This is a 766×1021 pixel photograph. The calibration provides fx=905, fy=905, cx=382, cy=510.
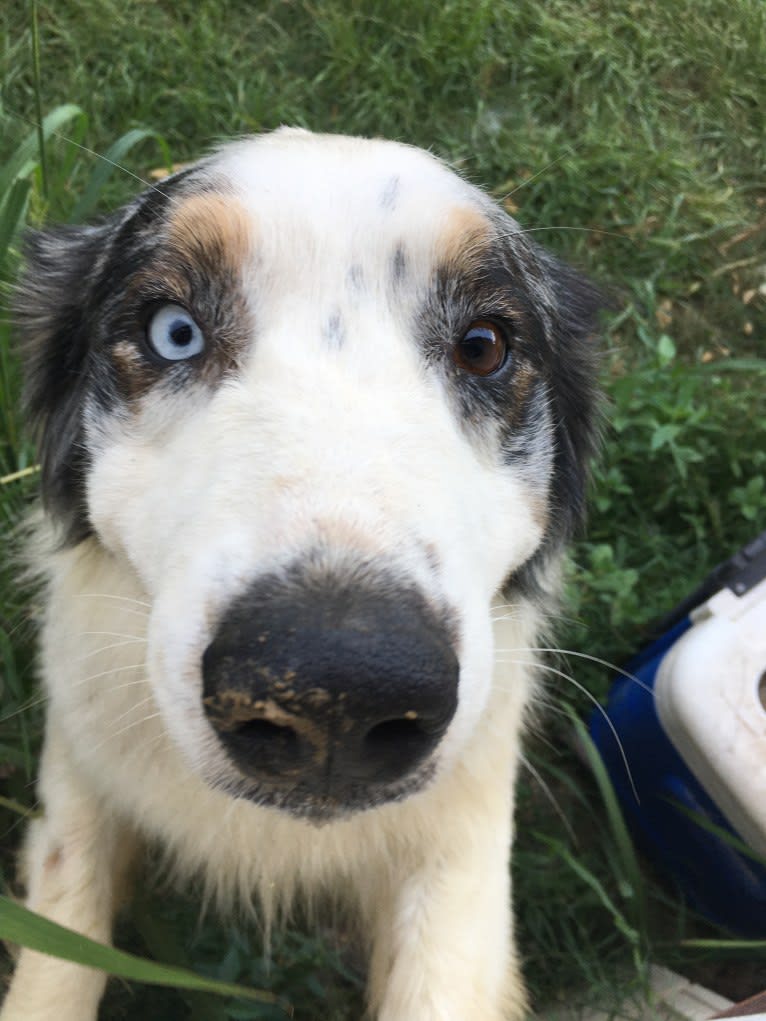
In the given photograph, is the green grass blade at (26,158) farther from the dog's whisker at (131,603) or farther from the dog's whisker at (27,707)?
the dog's whisker at (27,707)

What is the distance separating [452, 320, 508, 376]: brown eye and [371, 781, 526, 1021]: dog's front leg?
1077mm

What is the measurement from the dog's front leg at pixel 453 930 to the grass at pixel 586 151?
88 cm

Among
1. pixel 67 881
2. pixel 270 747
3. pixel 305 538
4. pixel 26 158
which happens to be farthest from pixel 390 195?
pixel 67 881

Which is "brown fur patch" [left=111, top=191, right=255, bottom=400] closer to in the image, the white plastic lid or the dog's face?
the dog's face

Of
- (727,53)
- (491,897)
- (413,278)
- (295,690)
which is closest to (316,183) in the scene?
(413,278)

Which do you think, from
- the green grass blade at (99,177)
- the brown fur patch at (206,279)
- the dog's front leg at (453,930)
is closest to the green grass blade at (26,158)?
the green grass blade at (99,177)

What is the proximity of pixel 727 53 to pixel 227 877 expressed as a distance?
4.55m

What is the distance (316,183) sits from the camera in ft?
6.42

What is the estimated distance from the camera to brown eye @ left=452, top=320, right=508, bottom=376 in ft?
6.59

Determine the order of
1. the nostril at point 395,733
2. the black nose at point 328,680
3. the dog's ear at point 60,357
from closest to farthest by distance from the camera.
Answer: the black nose at point 328,680
the nostril at point 395,733
the dog's ear at point 60,357

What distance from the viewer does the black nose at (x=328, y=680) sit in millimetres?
1281

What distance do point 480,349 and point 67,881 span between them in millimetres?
1642

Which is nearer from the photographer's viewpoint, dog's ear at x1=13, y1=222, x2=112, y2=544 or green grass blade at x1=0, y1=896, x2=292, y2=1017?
green grass blade at x1=0, y1=896, x2=292, y2=1017

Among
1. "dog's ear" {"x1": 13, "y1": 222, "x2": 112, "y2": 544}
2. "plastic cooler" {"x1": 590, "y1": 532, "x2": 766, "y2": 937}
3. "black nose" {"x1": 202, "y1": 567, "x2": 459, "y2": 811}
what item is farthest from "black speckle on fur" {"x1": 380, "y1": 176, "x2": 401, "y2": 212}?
"plastic cooler" {"x1": 590, "y1": 532, "x2": 766, "y2": 937}
